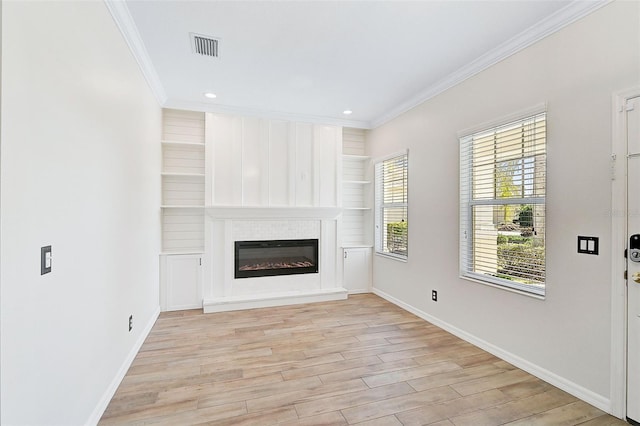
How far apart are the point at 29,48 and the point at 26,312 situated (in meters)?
1.08

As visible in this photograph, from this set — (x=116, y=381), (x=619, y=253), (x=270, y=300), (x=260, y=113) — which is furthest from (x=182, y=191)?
(x=619, y=253)

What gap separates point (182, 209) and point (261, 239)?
1155mm

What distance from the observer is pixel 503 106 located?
111 inches

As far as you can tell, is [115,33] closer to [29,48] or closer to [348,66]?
[29,48]

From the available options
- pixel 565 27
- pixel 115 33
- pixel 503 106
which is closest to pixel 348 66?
pixel 503 106

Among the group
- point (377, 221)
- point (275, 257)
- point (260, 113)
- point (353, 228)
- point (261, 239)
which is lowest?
point (275, 257)

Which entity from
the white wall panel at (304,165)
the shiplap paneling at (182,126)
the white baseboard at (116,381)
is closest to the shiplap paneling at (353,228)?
the white wall panel at (304,165)

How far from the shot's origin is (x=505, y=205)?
2.85 metres

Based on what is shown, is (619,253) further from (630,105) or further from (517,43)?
(517,43)

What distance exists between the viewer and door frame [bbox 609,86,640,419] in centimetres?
198

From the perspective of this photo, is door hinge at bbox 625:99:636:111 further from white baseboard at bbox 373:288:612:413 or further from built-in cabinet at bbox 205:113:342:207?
built-in cabinet at bbox 205:113:342:207

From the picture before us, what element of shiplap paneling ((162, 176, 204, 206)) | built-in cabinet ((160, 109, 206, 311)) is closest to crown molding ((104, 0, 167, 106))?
built-in cabinet ((160, 109, 206, 311))

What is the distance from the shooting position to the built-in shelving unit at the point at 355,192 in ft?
17.1

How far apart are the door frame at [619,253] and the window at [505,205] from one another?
481 mm
